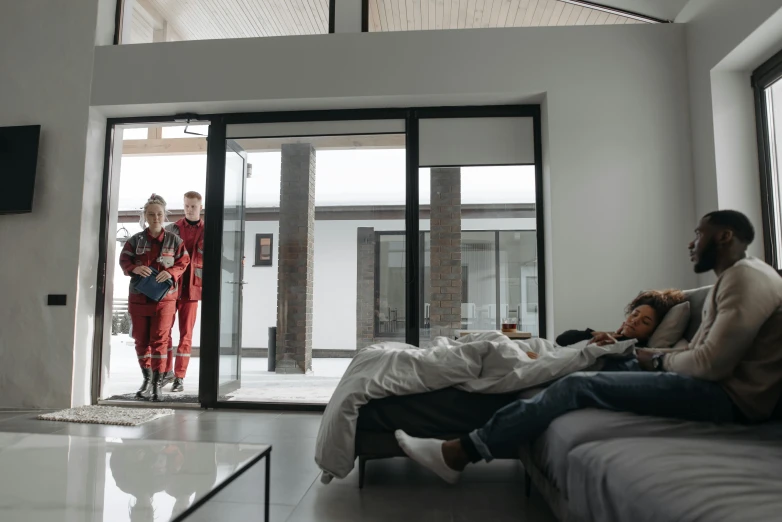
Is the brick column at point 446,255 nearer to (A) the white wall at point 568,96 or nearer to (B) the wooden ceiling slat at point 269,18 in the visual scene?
(A) the white wall at point 568,96

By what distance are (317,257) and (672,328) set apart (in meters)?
2.68

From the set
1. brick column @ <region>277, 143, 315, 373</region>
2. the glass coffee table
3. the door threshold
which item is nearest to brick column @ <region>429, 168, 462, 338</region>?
brick column @ <region>277, 143, 315, 373</region>

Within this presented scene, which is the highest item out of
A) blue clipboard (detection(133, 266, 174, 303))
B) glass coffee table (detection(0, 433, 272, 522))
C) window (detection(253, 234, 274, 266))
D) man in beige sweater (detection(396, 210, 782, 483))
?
window (detection(253, 234, 274, 266))

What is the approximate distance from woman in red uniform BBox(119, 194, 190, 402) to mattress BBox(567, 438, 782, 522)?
3.92m

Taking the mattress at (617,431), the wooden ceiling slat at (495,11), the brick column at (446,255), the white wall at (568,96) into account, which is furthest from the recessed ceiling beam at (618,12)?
the mattress at (617,431)

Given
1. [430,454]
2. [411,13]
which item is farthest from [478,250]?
[430,454]

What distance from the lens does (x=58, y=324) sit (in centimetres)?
423

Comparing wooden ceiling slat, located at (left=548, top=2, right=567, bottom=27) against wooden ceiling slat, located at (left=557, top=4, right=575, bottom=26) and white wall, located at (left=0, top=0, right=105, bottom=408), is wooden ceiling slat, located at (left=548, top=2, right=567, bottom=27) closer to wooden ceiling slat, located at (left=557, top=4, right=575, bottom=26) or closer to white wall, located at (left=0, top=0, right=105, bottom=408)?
wooden ceiling slat, located at (left=557, top=4, right=575, bottom=26)

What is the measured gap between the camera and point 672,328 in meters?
2.56

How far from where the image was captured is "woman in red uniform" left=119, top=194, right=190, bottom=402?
181 inches

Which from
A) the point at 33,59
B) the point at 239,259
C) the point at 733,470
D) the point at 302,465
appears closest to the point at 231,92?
the point at 239,259

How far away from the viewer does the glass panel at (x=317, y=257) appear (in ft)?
14.3

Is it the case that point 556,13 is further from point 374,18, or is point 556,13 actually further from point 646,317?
point 646,317

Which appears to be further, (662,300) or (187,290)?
(187,290)
